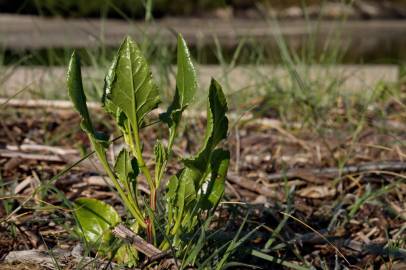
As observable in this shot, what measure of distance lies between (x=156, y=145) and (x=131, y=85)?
0.10 meters

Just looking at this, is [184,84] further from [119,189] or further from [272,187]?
[272,187]

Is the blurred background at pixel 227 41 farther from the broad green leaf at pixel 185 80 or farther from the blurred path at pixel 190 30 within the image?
the broad green leaf at pixel 185 80

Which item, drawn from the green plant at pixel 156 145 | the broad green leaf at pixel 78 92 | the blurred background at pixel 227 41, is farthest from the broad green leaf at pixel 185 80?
the blurred background at pixel 227 41

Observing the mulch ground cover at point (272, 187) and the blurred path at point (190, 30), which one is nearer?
the mulch ground cover at point (272, 187)

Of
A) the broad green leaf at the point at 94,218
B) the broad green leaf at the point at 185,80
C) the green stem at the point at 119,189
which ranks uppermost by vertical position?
the broad green leaf at the point at 185,80

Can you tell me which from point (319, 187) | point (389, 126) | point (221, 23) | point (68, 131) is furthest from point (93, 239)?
point (221, 23)

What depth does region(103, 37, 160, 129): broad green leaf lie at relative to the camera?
924mm

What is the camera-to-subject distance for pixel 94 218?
1.06 metres

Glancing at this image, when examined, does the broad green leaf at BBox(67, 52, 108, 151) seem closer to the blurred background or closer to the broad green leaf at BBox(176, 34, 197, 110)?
the broad green leaf at BBox(176, 34, 197, 110)

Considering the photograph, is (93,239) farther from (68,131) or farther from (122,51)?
(68,131)

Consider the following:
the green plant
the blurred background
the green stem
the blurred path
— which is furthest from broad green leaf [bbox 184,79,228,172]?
the blurred path

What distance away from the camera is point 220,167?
98 cm

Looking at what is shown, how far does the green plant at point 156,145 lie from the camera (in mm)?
927

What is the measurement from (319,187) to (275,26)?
3.13 feet
